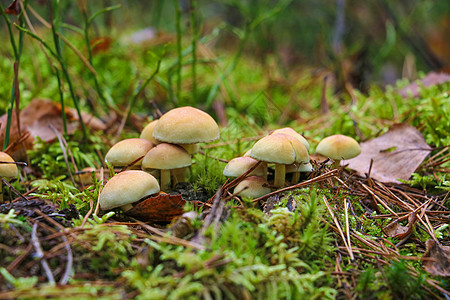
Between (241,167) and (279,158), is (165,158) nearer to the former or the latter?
(241,167)

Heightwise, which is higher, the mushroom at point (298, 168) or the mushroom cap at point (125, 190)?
the mushroom cap at point (125, 190)

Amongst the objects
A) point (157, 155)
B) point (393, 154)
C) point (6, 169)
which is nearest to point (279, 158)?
point (157, 155)

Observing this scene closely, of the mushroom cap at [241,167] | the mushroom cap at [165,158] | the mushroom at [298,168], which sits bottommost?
the mushroom at [298,168]

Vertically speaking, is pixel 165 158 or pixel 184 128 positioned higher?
A: pixel 184 128

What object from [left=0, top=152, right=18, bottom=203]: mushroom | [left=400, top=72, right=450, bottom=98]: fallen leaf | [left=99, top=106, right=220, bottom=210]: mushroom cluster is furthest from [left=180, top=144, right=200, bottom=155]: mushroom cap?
[left=400, top=72, right=450, bottom=98]: fallen leaf

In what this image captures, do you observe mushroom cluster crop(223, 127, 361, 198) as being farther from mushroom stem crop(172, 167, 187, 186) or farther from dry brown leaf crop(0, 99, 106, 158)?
dry brown leaf crop(0, 99, 106, 158)

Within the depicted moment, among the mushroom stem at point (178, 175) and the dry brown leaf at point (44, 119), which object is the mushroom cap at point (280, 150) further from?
the dry brown leaf at point (44, 119)

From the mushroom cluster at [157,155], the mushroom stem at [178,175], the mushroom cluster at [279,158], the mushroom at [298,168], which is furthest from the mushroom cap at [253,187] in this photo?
the mushroom stem at [178,175]
